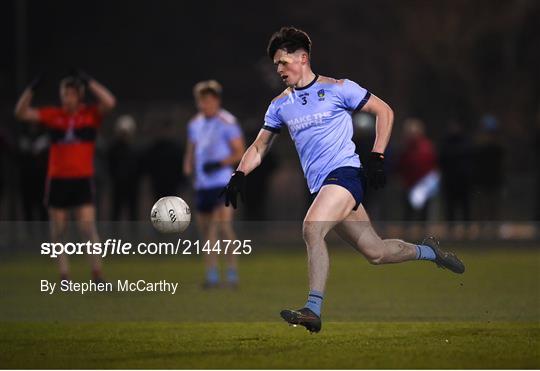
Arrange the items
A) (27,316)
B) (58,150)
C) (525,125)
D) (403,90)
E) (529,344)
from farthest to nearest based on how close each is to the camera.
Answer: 1. (403,90)
2. (525,125)
3. (58,150)
4. (27,316)
5. (529,344)

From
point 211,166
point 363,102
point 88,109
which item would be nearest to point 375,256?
point 363,102

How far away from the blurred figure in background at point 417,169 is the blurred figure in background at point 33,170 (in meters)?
6.33

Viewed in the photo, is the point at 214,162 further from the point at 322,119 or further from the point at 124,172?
the point at 124,172

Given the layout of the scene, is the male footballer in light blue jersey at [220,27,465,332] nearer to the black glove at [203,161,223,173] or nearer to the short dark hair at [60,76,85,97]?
the short dark hair at [60,76,85,97]

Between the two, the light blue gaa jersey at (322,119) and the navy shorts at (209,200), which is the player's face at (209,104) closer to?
the navy shorts at (209,200)

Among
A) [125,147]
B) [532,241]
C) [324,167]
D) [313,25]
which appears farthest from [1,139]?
[313,25]

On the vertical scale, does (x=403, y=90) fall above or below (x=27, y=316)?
above

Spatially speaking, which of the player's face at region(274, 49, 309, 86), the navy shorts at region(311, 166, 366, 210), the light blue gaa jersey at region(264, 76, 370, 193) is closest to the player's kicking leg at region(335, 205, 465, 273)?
the navy shorts at region(311, 166, 366, 210)

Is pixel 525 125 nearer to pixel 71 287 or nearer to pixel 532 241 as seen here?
pixel 532 241

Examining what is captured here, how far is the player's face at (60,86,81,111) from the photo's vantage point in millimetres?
15797

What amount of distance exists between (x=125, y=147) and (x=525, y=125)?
18.6 metres

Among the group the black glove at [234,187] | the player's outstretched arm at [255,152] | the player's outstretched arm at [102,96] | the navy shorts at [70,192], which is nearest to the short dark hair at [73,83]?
the player's outstretched arm at [102,96]

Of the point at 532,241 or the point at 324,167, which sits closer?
the point at 324,167

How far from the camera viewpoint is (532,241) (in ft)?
79.4
